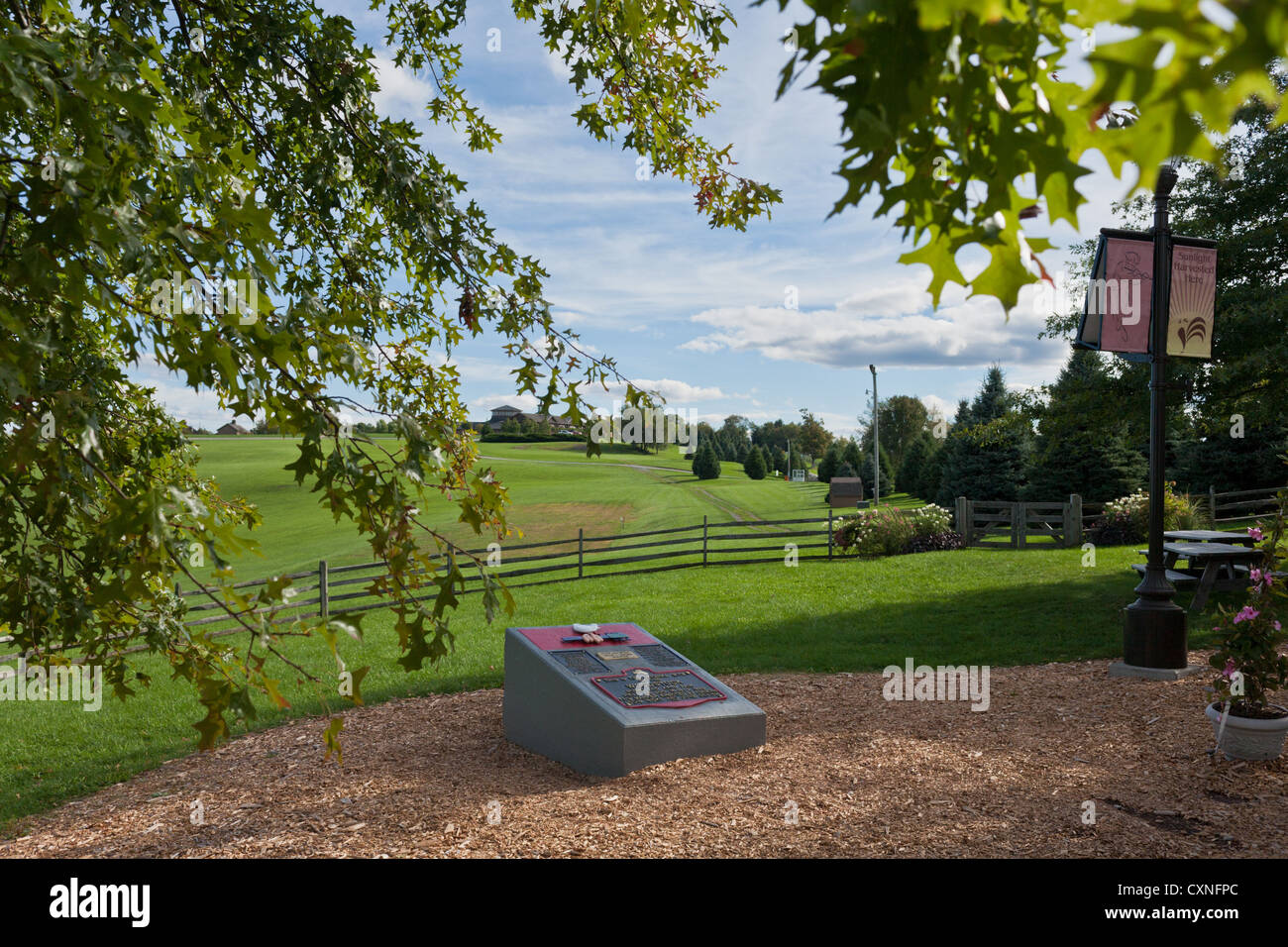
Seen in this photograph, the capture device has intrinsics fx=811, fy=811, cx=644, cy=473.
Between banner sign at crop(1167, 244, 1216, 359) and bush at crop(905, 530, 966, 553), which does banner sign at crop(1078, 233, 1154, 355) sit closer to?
banner sign at crop(1167, 244, 1216, 359)

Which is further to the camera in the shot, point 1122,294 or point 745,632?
point 745,632

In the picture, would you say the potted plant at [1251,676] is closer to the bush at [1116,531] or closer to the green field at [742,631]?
the green field at [742,631]

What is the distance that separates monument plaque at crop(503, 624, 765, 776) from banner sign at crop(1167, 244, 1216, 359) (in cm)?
580

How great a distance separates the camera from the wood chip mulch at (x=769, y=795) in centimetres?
453

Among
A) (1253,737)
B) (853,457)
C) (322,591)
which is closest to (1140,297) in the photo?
(1253,737)

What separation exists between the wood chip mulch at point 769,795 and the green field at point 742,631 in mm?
820

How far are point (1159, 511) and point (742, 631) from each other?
5649mm

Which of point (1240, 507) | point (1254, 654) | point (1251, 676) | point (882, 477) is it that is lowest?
point (1251, 676)

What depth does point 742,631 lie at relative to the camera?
11.8 meters

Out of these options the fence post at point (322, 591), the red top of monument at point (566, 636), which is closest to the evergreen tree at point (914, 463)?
the fence post at point (322, 591)

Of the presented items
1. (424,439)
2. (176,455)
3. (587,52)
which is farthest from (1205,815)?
(176,455)

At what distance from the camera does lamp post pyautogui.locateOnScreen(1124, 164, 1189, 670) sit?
26.1ft

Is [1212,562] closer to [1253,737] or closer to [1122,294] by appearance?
[1122,294]
